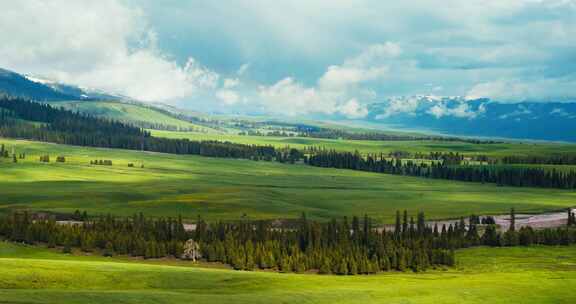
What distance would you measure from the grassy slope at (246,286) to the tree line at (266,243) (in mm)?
14866

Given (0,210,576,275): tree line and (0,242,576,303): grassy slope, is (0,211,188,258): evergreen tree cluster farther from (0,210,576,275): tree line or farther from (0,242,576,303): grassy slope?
(0,242,576,303): grassy slope

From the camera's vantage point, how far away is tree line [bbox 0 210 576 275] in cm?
11750

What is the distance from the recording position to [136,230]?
13312 centimetres

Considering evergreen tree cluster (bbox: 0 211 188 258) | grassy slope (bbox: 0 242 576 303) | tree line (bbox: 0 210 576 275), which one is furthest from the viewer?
evergreen tree cluster (bbox: 0 211 188 258)

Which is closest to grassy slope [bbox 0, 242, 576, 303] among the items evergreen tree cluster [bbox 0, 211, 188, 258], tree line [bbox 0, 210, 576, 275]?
tree line [bbox 0, 210, 576, 275]

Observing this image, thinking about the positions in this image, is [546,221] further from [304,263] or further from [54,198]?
[54,198]

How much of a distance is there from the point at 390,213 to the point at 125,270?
349 ft

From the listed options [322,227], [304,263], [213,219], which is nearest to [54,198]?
[213,219]

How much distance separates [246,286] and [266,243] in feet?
121

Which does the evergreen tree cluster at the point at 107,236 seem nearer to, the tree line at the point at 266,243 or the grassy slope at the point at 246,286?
the tree line at the point at 266,243

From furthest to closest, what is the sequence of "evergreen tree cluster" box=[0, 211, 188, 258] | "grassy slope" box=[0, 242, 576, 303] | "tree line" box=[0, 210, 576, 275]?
"evergreen tree cluster" box=[0, 211, 188, 258]
"tree line" box=[0, 210, 576, 275]
"grassy slope" box=[0, 242, 576, 303]

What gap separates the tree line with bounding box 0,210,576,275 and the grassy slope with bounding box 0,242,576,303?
14866 millimetres

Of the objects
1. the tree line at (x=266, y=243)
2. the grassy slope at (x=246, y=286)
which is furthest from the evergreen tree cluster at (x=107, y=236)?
the grassy slope at (x=246, y=286)

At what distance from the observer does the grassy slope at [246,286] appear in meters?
72.7
